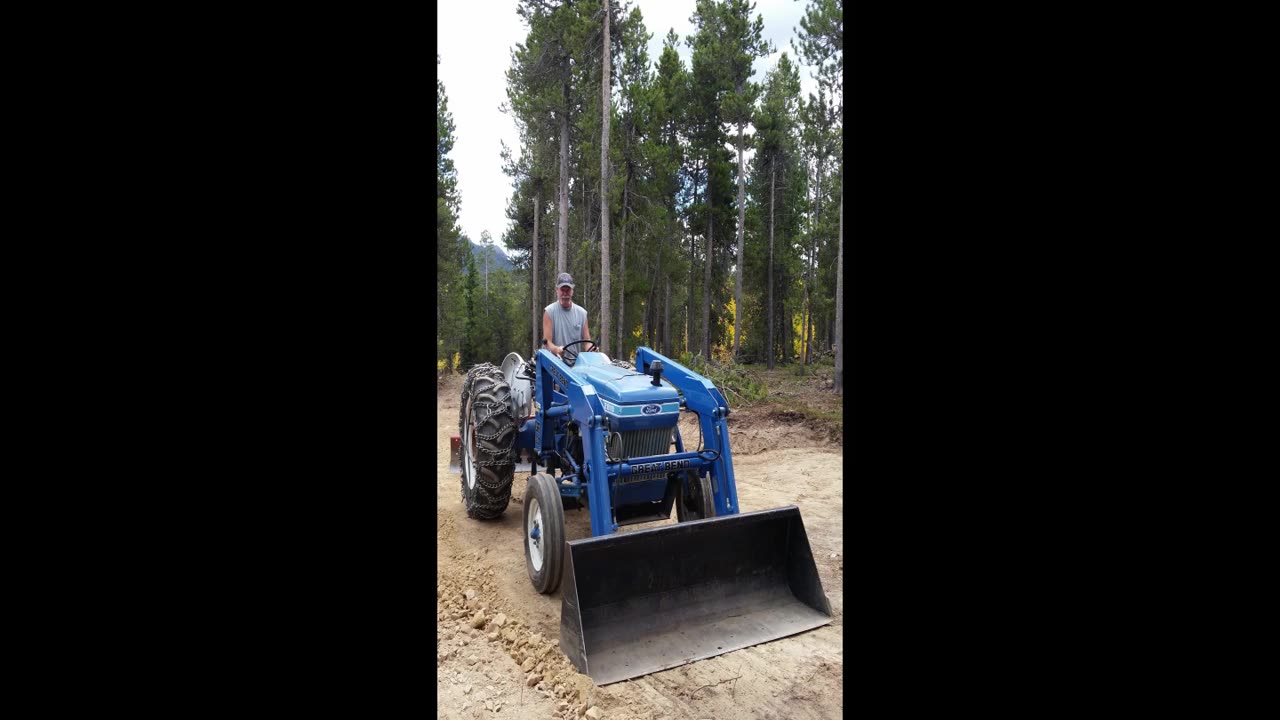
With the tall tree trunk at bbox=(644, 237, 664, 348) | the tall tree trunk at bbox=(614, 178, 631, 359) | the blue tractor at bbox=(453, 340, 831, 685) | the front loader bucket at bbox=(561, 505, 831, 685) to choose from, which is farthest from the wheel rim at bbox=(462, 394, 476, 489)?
the tall tree trunk at bbox=(644, 237, 664, 348)

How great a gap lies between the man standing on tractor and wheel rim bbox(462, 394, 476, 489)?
110 cm

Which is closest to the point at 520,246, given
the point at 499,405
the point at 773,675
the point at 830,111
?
the point at 830,111

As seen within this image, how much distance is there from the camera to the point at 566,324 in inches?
234

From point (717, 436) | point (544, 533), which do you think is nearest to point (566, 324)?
point (717, 436)

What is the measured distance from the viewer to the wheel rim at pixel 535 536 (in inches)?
170

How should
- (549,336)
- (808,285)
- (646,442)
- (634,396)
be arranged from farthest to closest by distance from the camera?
(808,285)
(549,336)
(646,442)
(634,396)

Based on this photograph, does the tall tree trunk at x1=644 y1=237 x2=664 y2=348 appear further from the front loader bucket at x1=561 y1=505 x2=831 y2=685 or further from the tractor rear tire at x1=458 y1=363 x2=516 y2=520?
the front loader bucket at x1=561 y1=505 x2=831 y2=685

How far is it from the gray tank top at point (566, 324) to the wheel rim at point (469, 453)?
114cm

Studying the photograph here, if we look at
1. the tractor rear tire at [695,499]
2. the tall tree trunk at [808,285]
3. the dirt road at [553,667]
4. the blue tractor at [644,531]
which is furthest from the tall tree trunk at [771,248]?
the tractor rear tire at [695,499]

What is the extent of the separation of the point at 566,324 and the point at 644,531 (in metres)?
2.77

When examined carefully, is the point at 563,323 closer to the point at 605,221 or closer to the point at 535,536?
the point at 535,536

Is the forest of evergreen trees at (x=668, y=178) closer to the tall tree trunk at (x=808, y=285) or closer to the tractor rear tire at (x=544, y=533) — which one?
the tall tree trunk at (x=808, y=285)
